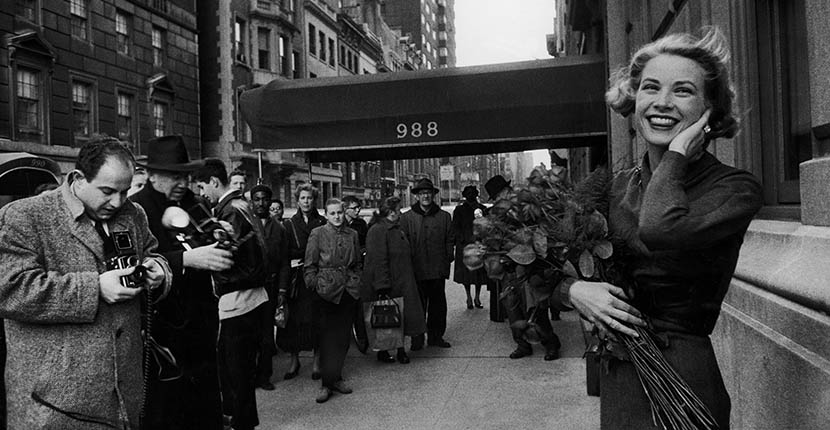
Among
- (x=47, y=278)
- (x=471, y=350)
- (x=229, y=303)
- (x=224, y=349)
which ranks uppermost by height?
(x=47, y=278)

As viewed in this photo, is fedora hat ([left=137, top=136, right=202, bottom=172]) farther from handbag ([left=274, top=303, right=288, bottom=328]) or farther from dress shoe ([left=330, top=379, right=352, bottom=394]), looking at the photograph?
handbag ([left=274, top=303, right=288, bottom=328])

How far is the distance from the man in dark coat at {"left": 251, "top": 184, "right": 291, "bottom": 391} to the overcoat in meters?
4.01

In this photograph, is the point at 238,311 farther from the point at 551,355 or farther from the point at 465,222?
the point at 465,222

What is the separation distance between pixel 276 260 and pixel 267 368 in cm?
122

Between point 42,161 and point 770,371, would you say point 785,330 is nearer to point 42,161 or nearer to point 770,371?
point 770,371

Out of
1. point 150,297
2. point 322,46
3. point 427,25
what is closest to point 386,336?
point 150,297

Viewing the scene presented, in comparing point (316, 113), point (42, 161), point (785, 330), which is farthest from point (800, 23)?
point (42, 161)

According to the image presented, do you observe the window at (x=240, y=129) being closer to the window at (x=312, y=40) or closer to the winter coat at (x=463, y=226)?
the window at (x=312, y=40)

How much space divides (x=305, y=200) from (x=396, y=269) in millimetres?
1486

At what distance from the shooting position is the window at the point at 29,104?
18391mm

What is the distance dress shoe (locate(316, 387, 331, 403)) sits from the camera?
241 inches

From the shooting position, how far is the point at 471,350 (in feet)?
26.8

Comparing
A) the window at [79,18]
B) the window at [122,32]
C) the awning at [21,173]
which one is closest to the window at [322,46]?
the window at [122,32]

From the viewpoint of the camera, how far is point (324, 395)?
618 cm
